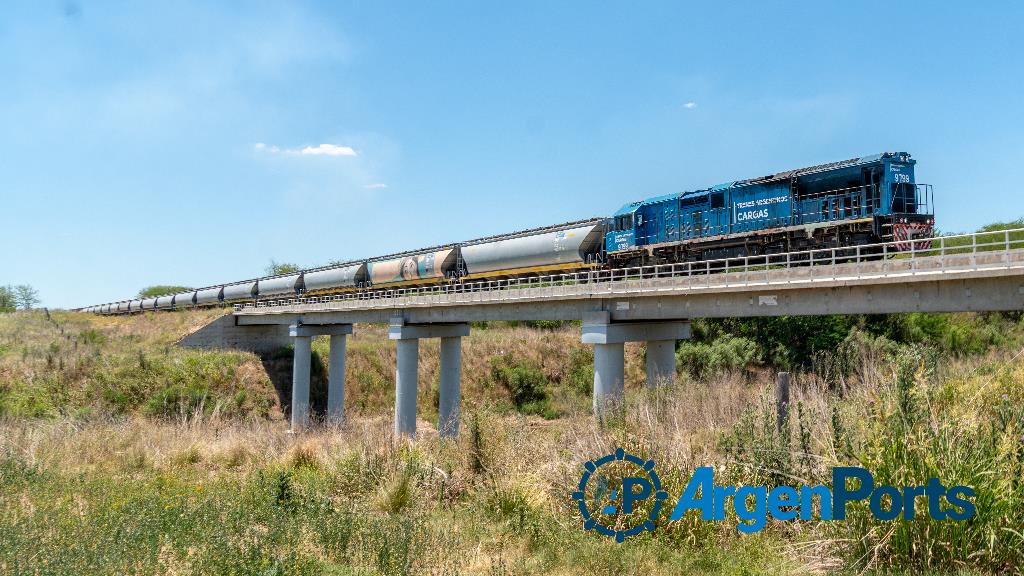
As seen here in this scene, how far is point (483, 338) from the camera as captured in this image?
53.5 metres

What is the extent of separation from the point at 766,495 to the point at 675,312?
1339 centimetres

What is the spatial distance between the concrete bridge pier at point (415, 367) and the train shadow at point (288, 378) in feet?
41.5

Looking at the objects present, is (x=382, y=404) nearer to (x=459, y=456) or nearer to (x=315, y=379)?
(x=315, y=379)

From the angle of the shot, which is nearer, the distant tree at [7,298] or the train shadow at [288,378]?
the train shadow at [288,378]

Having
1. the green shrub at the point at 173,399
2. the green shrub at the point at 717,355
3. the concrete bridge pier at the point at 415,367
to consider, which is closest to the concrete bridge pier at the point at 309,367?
the green shrub at the point at 173,399

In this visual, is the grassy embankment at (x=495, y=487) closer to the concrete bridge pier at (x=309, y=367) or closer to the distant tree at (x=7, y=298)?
the concrete bridge pier at (x=309, y=367)

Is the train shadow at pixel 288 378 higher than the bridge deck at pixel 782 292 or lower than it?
lower

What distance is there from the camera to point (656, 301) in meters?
22.1

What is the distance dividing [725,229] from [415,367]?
16160 millimetres

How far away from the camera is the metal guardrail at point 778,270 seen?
14.9 m

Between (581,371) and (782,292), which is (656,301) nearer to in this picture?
(782,292)

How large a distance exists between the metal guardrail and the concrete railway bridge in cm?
4

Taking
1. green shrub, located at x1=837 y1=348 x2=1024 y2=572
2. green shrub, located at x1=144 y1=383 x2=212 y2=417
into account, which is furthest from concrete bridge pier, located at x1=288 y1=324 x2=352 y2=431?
green shrub, located at x1=837 y1=348 x2=1024 y2=572

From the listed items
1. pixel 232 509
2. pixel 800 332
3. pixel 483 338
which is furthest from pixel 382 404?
pixel 232 509
